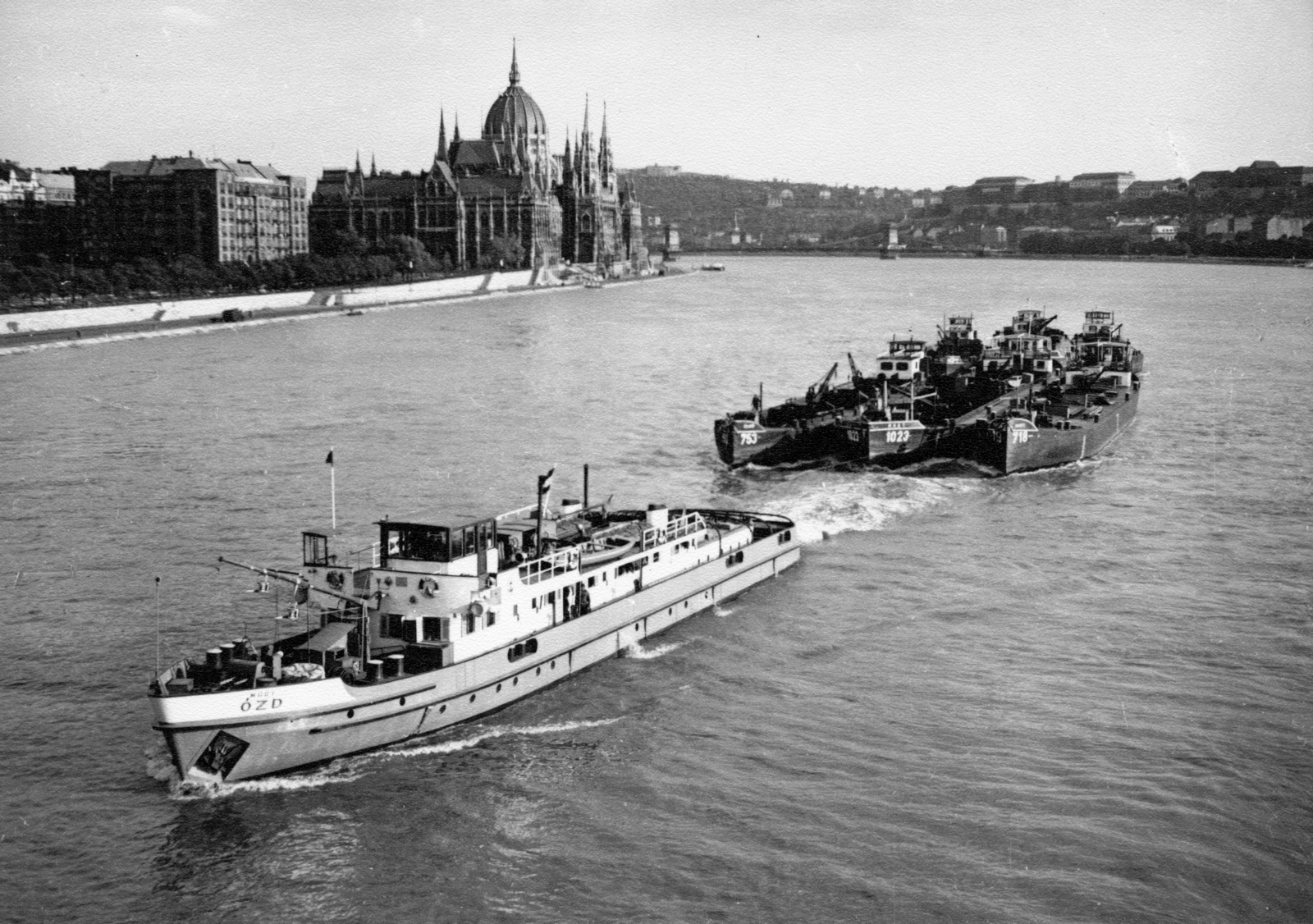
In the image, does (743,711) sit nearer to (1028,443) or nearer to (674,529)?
(674,529)

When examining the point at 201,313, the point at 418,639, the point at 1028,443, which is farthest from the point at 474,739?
the point at 201,313

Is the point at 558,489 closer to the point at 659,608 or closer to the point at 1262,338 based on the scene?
the point at 659,608

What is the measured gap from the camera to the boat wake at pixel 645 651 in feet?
85.7

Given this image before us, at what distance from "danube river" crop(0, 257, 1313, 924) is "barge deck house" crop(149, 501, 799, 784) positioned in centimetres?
56

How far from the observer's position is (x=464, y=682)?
22188 mm

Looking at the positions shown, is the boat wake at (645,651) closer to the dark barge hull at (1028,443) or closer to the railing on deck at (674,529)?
the railing on deck at (674,529)

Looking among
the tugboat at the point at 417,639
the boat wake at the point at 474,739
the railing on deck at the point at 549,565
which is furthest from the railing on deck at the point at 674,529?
the boat wake at the point at 474,739

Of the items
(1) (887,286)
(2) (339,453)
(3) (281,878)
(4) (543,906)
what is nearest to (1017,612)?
(4) (543,906)

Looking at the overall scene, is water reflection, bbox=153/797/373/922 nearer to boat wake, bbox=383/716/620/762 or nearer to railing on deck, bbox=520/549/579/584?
boat wake, bbox=383/716/620/762

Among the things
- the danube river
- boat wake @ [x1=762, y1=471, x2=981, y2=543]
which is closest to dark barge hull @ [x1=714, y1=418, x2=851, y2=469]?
the danube river

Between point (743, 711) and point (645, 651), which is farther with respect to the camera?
point (645, 651)

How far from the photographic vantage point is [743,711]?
75.7 ft

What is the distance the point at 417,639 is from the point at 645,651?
5.45 m

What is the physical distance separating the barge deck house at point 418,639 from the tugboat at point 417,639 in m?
0.03
